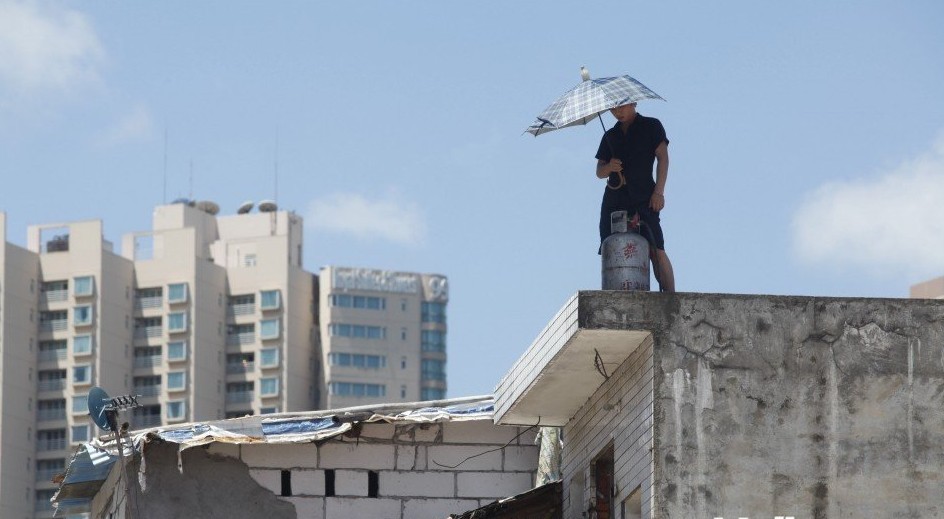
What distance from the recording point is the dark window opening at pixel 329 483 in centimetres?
1912

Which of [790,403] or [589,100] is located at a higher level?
[589,100]

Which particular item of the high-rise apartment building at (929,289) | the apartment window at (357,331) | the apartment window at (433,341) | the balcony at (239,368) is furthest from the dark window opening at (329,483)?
the apartment window at (433,341)

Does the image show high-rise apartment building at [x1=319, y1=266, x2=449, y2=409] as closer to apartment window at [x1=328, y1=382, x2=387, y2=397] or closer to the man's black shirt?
apartment window at [x1=328, y1=382, x2=387, y2=397]

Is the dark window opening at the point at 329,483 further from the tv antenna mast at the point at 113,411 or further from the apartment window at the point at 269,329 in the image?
the apartment window at the point at 269,329

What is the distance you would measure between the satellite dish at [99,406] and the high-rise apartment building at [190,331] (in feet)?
385

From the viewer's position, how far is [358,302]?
15075cm

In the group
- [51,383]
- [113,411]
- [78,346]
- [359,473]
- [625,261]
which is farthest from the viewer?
[51,383]

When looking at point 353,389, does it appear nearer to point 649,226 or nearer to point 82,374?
point 82,374

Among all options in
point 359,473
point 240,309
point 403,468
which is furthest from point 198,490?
point 240,309

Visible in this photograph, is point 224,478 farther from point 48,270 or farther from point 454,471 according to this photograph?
point 48,270

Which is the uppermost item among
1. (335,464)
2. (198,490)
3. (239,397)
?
(239,397)

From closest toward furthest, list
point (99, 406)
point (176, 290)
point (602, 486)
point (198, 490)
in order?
point (602, 486) < point (99, 406) < point (198, 490) < point (176, 290)

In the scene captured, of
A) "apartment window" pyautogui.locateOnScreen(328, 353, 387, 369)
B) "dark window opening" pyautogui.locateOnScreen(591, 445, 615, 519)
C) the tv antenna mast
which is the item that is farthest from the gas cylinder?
"apartment window" pyautogui.locateOnScreen(328, 353, 387, 369)

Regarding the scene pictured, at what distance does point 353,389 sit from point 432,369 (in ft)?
23.9
